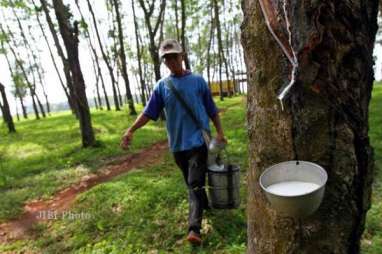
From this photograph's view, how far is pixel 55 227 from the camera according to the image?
5.54m

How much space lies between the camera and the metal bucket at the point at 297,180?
140cm

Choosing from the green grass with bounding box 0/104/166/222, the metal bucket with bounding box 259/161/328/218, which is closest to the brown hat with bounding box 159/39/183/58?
the metal bucket with bounding box 259/161/328/218

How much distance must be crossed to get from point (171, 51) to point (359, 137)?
2583 millimetres

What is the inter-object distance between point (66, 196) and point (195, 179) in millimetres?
3882

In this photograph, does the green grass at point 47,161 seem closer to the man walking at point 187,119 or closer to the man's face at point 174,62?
the man walking at point 187,119

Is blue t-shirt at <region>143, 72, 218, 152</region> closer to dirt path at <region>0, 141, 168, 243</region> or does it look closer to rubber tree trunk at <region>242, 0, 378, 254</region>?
rubber tree trunk at <region>242, 0, 378, 254</region>

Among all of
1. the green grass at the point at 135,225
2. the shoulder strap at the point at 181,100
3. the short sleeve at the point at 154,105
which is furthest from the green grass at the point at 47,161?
Answer: the shoulder strap at the point at 181,100

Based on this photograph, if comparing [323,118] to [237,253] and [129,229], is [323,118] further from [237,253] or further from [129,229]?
[129,229]

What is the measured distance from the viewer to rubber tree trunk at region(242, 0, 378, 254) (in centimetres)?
158

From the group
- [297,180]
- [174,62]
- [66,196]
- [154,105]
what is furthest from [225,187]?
[66,196]

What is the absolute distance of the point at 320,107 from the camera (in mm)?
1630

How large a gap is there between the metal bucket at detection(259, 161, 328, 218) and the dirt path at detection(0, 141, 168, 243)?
5.03 m

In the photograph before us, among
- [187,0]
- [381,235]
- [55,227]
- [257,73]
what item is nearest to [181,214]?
[55,227]

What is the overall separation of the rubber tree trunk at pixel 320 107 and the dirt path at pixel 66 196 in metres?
4.91
